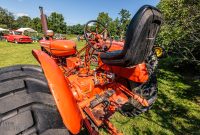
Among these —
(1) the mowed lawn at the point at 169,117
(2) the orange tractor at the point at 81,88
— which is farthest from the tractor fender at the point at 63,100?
(1) the mowed lawn at the point at 169,117

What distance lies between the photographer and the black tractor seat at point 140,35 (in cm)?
180

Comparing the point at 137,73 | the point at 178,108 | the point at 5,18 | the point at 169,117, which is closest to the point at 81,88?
the point at 137,73

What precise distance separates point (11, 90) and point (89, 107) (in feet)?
3.40

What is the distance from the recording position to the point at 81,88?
9.01 feet

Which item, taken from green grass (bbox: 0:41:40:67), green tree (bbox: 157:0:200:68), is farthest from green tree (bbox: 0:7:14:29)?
green tree (bbox: 157:0:200:68)

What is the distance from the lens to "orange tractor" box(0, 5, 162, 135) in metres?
1.54

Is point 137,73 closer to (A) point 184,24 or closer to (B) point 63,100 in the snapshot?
(B) point 63,100

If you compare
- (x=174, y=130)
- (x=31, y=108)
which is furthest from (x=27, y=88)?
(x=174, y=130)

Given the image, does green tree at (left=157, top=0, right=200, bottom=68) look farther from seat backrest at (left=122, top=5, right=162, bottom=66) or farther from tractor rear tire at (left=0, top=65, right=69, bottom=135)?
tractor rear tire at (left=0, top=65, right=69, bottom=135)

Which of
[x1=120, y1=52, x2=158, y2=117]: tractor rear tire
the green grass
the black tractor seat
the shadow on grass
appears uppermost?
the black tractor seat

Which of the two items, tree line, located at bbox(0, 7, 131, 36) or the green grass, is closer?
the green grass

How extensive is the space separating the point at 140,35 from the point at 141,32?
0.09ft

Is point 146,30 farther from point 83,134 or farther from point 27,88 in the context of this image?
point 83,134

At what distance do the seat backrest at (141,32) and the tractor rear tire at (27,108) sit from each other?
2.88ft
